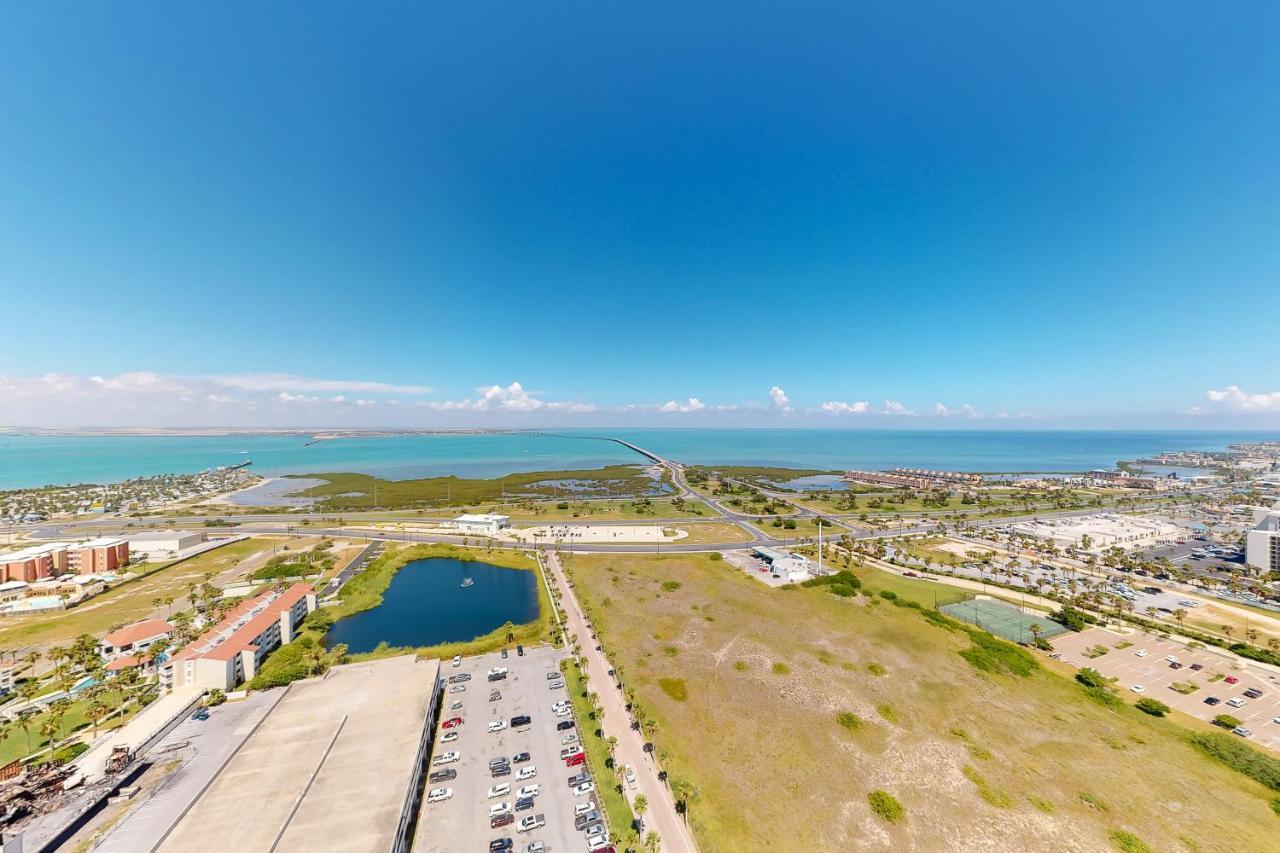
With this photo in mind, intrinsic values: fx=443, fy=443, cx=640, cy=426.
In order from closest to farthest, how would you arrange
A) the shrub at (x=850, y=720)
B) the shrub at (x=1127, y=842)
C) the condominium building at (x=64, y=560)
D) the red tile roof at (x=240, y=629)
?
1. the shrub at (x=1127, y=842)
2. the shrub at (x=850, y=720)
3. the red tile roof at (x=240, y=629)
4. the condominium building at (x=64, y=560)

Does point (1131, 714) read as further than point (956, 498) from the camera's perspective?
No

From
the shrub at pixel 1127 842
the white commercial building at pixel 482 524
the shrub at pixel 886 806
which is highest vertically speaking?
the white commercial building at pixel 482 524

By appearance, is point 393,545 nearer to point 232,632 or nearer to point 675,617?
point 232,632

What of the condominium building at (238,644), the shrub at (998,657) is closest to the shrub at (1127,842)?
the shrub at (998,657)

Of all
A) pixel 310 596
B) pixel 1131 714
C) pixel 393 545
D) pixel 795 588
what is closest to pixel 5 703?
pixel 310 596

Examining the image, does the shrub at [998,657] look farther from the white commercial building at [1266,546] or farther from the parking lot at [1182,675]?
the white commercial building at [1266,546]
